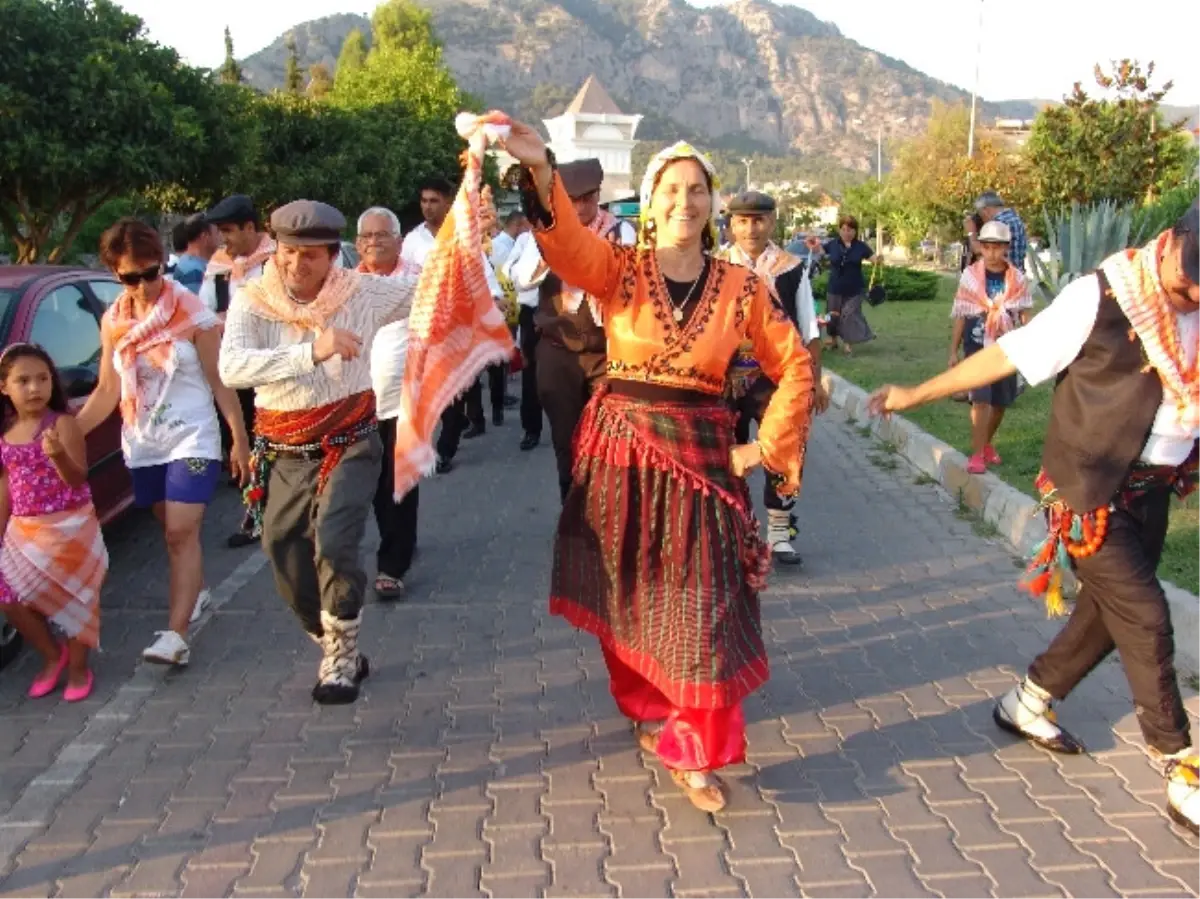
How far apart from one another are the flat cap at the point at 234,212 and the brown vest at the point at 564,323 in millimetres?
1909

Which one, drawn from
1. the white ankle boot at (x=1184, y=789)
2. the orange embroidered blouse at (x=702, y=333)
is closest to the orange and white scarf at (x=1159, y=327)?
the orange embroidered blouse at (x=702, y=333)

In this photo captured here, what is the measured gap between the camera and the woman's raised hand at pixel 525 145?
3131mm

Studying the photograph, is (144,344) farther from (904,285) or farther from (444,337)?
(904,285)

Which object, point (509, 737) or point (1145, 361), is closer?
point (1145, 361)

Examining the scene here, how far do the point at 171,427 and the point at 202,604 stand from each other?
113cm

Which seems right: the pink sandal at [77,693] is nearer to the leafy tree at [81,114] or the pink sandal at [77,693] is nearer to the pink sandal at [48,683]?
the pink sandal at [48,683]

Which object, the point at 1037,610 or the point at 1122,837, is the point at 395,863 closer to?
the point at 1122,837

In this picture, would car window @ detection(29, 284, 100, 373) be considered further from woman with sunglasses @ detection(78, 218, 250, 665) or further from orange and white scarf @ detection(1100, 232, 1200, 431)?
orange and white scarf @ detection(1100, 232, 1200, 431)

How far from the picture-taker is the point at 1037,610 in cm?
539

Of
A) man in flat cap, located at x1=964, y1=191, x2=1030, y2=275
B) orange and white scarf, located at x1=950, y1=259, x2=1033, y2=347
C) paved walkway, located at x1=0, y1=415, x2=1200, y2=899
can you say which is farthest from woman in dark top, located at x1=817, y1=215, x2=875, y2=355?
paved walkway, located at x1=0, y1=415, x2=1200, y2=899

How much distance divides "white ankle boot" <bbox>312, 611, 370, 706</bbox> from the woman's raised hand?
2.02 metres

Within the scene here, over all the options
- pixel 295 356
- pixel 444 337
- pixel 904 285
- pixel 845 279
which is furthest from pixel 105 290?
pixel 904 285

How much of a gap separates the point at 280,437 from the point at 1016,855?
291cm

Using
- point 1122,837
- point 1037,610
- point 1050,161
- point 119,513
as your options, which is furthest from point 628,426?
point 1050,161
